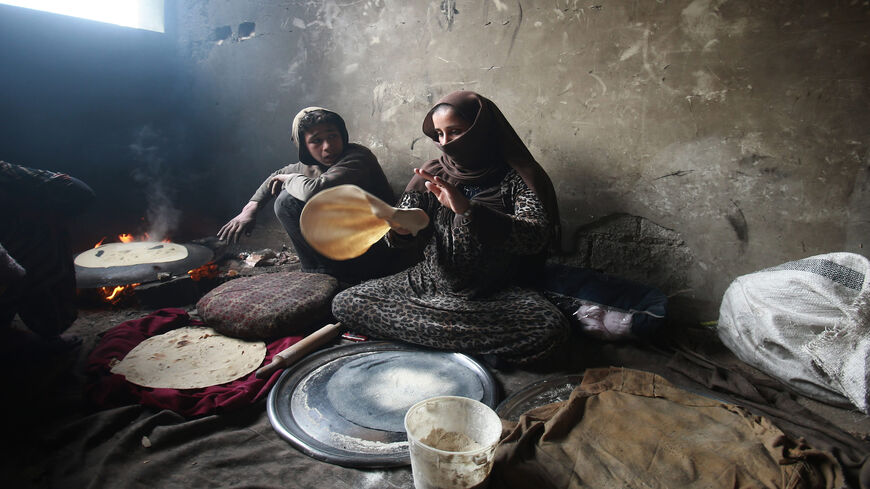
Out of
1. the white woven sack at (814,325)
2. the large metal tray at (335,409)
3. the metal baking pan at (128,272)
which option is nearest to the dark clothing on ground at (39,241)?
the metal baking pan at (128,272)

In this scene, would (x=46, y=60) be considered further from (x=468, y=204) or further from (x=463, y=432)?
(x=463, y=432)

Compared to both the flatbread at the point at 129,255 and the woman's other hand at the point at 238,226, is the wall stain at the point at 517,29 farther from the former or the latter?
the flatbread at the point at 129,255

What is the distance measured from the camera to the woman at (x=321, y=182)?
3.05m

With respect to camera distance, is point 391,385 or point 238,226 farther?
point 238,226

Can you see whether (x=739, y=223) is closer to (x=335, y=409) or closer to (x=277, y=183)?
(x=335, y=409)

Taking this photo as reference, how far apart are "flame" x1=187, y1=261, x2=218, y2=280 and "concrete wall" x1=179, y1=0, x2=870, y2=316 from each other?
1.60 meters

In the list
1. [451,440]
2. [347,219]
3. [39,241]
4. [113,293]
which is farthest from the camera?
[113,293]

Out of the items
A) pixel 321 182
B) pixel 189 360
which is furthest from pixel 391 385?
pixel 321 182

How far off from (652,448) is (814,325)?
111cm

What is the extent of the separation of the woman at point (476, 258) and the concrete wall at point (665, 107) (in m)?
0.68

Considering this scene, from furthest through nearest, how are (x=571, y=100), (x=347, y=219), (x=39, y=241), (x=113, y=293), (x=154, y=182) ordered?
(x=154, y=182)
(x=113, y=293)
(x=571, y=100)
(x=39, y=241)
(x=347, y=219)

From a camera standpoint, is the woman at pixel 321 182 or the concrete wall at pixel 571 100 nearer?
the concrete wall at pixel 571 100

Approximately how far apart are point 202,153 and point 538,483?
4.86m

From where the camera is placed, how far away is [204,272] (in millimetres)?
3430
